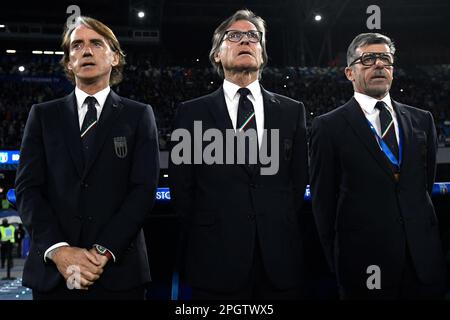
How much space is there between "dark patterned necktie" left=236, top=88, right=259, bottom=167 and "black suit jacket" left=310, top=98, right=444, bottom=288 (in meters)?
0.42

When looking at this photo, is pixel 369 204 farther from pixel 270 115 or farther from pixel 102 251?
pixel 102 251

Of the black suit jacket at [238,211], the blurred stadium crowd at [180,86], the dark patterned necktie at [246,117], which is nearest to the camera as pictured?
the black suit jacket at [238,211]

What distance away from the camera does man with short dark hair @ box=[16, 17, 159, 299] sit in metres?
2.17

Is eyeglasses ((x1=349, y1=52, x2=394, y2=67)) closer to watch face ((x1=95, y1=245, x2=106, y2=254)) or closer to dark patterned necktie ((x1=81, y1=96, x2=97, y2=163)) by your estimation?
dark patterned necktie ((x1=81, y1=96, x2=97, y2=163))

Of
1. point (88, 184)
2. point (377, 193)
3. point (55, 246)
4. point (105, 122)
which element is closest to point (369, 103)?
point (377, 193)

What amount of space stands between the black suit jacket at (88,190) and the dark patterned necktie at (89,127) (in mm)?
26

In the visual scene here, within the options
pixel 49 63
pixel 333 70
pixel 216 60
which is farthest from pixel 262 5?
pixel 216 60

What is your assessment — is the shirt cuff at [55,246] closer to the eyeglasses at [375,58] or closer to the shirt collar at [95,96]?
the shirt collar at [95,96]

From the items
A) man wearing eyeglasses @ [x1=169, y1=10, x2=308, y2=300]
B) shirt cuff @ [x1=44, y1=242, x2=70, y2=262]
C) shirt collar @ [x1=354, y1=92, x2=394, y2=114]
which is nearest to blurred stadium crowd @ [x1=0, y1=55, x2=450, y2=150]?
shirt collar @ [x1=354, y1=92, x2=394, y2=114]

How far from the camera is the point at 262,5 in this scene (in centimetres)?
2238

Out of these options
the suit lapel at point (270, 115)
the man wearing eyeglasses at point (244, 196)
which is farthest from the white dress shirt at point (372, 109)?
the suit lapel at point (270, 115)

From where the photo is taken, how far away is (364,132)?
258 cm

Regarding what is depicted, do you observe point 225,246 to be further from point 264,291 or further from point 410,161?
point 410,161

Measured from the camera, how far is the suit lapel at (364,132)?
249 cm
